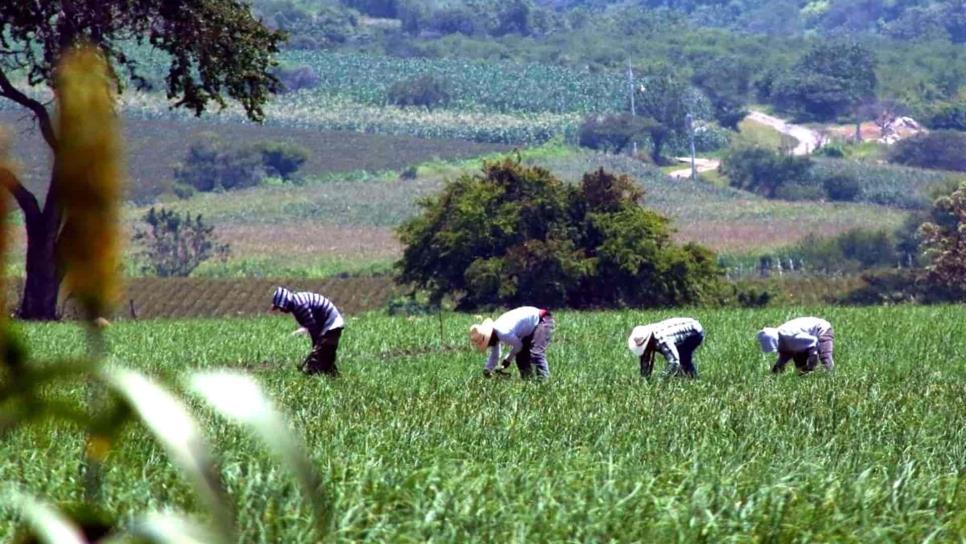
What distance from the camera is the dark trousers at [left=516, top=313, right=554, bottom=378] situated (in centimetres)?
1619

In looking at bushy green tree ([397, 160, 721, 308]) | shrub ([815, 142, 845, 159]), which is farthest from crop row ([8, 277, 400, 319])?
shrub ([815, 142, 845, 159])

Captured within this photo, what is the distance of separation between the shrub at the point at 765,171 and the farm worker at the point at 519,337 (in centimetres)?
12983

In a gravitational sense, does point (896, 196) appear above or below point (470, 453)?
below

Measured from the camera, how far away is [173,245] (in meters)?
102

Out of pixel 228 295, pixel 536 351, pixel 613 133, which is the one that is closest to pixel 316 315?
pixel 536 351

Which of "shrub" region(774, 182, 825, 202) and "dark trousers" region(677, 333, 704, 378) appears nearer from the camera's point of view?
"dark trousers" region(677, 333, 704, 378)

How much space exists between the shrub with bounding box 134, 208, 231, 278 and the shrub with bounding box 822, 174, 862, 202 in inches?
2390

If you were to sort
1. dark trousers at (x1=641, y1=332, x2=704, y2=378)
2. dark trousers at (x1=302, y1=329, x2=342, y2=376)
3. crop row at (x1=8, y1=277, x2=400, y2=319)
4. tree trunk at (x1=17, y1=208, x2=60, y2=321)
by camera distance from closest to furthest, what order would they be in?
dark trousers at (x1=641, y1=332, x2=704, y2=378)
dark trousers at (x1=302, y1=329, x2=342, y2=376)
tree trunk at (x1=17, y1=208, x2=60, y2=321)
crop row at (x1=8, y1=277, x2=400, y2=319)

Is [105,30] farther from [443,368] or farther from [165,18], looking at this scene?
[443,368]

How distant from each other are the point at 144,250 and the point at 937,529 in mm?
98686

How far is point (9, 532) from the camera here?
527cm

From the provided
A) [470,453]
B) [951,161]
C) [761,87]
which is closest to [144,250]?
[951,161]

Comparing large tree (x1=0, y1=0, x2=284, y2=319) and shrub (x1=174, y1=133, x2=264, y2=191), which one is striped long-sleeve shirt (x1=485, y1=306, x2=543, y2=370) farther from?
shrub (x1=174, y1=133, x2=264, y2=191)

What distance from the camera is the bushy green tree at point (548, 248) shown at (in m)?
49.8
